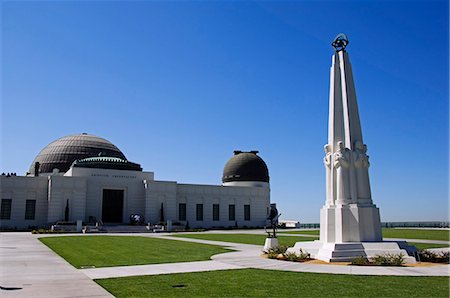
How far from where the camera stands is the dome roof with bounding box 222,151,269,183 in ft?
235

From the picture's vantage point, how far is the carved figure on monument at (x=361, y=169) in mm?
17328

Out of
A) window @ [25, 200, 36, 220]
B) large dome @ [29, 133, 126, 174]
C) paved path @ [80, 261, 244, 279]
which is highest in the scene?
large dome @ [29, 133, 126, 174]

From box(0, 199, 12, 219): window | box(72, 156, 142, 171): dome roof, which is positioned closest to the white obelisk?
box(72, 156, 142, 171): dome roof

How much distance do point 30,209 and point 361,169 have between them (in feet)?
148

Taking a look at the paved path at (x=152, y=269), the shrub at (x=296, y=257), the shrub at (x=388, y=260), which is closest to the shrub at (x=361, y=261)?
the shrub at (x=388, y=260)

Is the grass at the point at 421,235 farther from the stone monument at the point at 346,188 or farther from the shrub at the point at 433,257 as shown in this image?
the stone monument at the point at 346,188

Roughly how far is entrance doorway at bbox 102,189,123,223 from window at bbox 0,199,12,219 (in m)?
11.2

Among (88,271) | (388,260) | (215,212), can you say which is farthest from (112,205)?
(388,260)

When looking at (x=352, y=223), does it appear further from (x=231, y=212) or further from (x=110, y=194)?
(x=231, y=212)

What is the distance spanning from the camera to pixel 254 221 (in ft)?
217

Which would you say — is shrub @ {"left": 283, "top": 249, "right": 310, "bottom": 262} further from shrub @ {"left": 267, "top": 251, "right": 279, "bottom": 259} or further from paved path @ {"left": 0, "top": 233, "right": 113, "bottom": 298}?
paved path @ {"left": 0, "top": 233, "right": 113, "bottom": 298}

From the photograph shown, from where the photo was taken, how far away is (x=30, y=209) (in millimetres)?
50469

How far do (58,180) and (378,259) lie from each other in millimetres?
45279

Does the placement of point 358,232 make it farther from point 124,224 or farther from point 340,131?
point 124,224
